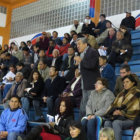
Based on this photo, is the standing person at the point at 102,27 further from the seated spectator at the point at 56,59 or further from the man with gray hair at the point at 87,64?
the man with gray hair at the point at 87,64

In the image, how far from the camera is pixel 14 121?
4.34 meters

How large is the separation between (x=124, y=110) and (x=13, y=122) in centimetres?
166

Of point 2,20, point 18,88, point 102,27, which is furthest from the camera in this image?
point 2,20

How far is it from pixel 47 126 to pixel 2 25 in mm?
9375

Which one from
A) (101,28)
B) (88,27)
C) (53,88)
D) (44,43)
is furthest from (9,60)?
(53,88)

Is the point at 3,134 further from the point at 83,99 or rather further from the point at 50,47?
the point at 50,47

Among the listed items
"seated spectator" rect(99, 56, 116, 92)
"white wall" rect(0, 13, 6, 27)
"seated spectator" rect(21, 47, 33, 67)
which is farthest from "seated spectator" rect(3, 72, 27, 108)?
"white wall" rect(0, 13, 6, 27)

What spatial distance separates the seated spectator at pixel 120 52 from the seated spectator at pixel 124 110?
177cm

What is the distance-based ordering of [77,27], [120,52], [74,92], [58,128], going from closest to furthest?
1. [58,128]
2. [74,92]
3. [120,52]
4. [77,27]

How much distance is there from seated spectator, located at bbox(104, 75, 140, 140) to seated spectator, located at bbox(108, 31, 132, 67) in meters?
1.77

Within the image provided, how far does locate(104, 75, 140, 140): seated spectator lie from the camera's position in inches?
142

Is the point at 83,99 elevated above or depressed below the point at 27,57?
below

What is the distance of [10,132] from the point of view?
4195mm

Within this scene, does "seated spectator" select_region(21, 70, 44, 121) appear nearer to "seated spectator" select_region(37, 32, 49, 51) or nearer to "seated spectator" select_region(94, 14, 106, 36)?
"seated spectator" select_region(94, 14, 106, 36)
